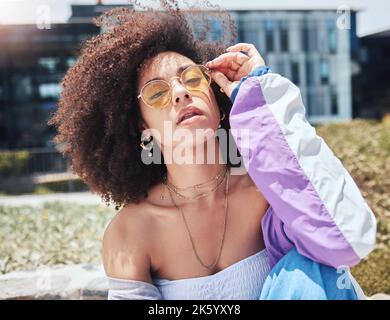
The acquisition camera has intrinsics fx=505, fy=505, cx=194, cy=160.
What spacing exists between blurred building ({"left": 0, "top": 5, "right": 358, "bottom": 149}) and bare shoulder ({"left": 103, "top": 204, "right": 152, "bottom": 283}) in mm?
15379

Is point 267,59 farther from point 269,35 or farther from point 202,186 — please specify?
point 202,186

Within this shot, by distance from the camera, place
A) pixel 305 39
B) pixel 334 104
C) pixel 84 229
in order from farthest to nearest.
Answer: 1. pixel 334 104
2. pixel 305 39
3. pixel 84 229

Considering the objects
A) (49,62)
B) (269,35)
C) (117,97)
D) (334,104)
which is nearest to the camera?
(117,97)

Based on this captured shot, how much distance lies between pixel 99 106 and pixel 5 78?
19.9 m

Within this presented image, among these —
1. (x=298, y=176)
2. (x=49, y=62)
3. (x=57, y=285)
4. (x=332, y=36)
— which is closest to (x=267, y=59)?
(x=332, y=36)

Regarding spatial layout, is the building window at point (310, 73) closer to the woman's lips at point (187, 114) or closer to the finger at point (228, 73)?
the finger at point (228, 73)

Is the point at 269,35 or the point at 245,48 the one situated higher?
the point at 269,35

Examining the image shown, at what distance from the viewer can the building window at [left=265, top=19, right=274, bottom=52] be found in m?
18.8

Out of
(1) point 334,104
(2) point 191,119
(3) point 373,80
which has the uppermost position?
(2) point 191,119

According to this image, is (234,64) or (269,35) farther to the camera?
(269,35)

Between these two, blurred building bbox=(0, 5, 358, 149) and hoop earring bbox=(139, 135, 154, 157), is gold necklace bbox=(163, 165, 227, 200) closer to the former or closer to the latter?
hoop earring bbox=(139, 135, 154, 157)

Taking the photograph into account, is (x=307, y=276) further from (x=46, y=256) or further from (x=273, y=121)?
(x=46, y=256)

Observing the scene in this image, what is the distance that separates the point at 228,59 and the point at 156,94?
0.78 ft

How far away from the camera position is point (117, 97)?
1.65m
